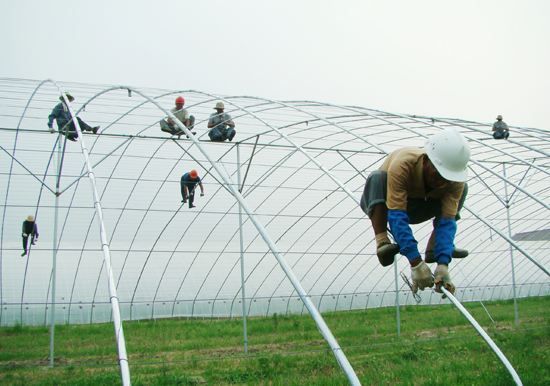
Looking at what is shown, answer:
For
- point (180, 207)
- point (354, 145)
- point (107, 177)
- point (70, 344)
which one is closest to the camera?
point (70, 344)

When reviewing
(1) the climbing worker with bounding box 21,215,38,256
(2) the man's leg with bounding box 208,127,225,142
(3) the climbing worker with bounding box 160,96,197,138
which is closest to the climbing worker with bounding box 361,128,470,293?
(3) the climbing worker with bounding box 160,96,197,138

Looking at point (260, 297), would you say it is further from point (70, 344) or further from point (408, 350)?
point (408, 350)

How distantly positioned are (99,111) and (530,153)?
13.1m

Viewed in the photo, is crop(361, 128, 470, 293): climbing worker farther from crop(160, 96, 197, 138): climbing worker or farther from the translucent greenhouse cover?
crop(160, 96, 197, 138): climbing worker

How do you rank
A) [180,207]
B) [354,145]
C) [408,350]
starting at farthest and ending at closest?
[354,145]
[180,207]
[408,350]

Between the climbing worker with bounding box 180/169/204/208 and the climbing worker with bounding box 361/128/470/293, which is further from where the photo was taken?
the climbing worker with bounding box 180/169/204/208

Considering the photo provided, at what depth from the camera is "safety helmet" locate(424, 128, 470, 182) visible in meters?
4.76

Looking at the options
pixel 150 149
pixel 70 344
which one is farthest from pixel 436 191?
pixel 150 149

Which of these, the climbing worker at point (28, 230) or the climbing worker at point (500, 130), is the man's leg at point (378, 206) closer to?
the climbing worker at point (500, 130)

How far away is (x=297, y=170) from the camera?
18.6 meters

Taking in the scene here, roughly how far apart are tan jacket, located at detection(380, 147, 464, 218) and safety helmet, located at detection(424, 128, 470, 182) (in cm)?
16

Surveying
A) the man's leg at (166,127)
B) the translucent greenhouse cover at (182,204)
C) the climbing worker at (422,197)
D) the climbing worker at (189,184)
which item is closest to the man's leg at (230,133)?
the translucent greenhouse cover at (182,204)

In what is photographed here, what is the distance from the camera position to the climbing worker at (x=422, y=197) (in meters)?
4.76

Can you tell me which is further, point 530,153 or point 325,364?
point 530,153
